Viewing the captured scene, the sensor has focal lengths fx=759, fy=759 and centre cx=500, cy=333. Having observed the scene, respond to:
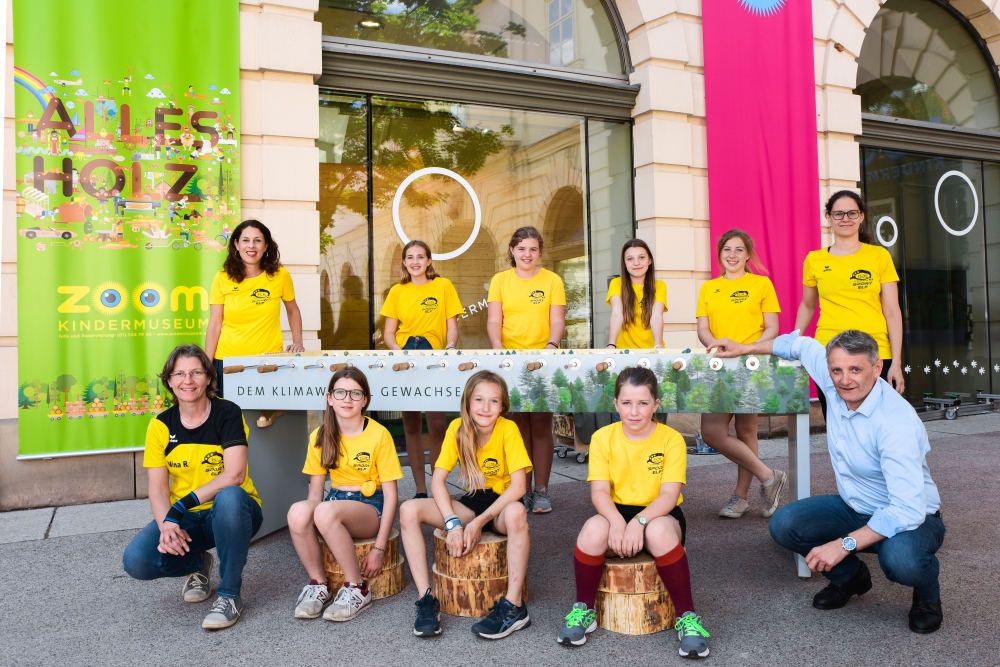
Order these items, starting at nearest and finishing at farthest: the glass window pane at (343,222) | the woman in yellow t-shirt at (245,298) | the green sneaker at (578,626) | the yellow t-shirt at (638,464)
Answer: the green sneaker at (578,626)
the yellow t-shirt at (638,464)
the woman in yellow t-shirt at (245,298)
the glass window pane at (343,222)

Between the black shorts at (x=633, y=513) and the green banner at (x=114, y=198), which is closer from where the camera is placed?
the black shorts at (x=633, y=513)

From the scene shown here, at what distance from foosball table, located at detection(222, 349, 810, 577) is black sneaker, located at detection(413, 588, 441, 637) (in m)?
0.90

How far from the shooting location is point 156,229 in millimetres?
5551

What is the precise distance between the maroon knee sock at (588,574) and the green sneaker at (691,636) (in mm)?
327

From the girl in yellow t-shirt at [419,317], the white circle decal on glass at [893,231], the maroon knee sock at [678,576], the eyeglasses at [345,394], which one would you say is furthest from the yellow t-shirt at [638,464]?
the white circle decal on glass at [893,231]

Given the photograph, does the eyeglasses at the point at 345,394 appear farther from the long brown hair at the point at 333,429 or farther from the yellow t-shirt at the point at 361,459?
the yellow t-shirt at the point at 361,459

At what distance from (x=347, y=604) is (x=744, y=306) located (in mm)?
2831

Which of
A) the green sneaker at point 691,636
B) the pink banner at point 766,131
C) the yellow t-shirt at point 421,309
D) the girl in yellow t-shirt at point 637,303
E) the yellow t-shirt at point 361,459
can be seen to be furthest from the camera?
the pink banner at point 766,131

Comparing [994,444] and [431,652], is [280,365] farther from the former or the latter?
[994,444]

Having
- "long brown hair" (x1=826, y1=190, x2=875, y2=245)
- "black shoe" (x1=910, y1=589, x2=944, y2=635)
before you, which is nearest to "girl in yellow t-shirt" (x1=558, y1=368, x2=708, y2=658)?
"black shoe" (x1=910, y1=589, x2=944, y2=635)

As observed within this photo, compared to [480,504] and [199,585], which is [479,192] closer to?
[480,504]

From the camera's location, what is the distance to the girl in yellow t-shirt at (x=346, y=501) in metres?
3.18

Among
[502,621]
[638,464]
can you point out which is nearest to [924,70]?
[638,464]

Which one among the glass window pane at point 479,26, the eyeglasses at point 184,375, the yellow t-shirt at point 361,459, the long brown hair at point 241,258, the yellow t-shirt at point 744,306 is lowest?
the yellow t-shirt at point 361,459
